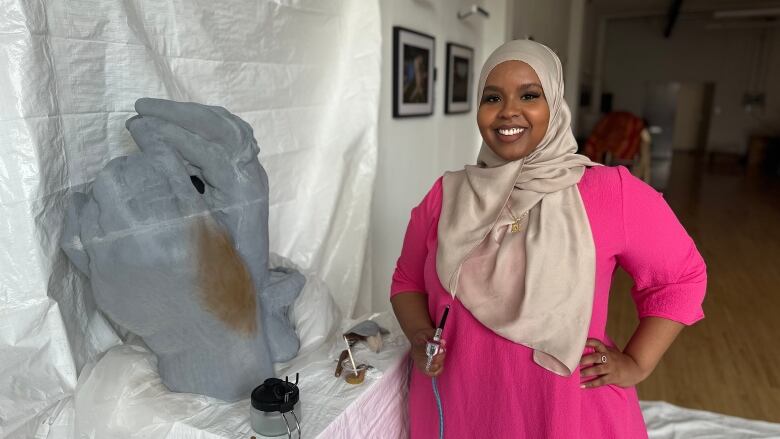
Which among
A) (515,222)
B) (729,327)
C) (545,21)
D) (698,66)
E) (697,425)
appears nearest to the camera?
(515,222)

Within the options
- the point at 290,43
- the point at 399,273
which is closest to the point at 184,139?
the point at 399,273

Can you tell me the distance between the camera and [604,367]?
2.87 ft

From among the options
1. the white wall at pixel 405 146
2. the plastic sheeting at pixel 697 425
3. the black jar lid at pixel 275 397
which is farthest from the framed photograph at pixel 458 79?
the black jar lid at pixel 275 397

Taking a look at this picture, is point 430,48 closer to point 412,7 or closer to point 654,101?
point 412,7

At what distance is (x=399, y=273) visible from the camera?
3.71ft

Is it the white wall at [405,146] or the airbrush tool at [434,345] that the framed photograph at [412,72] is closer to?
the white wall at [405,146]

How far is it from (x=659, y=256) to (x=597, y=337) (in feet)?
0.56

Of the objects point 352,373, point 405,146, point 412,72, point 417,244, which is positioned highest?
point 412,72

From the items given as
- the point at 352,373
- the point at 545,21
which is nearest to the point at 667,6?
the point at 545,21

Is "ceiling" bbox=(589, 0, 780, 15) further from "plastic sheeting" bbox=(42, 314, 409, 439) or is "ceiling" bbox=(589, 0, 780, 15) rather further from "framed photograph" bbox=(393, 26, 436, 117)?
"plastic sheeting" bbox=(42, 314, 409, 439)

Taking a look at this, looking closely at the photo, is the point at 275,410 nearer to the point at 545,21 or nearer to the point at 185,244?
the point at 185,244

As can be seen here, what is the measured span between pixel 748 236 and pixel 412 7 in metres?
4.00

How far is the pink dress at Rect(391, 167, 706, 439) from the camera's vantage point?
2.83 ft

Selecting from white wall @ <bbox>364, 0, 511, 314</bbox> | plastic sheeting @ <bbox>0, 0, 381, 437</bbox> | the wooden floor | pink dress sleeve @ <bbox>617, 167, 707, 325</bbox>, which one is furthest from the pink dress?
the wooden floor
